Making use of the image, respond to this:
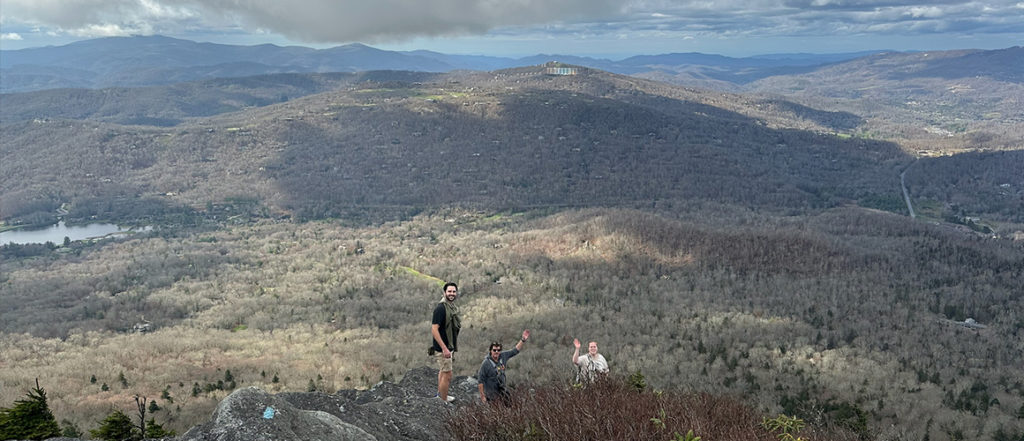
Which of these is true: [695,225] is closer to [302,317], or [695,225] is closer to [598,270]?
[598,270]

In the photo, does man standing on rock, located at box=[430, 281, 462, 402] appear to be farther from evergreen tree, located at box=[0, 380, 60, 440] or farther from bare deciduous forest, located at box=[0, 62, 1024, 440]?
evergreen tree, located at box=[0, 380, 60, 440]

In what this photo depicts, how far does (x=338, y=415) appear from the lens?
2122cm

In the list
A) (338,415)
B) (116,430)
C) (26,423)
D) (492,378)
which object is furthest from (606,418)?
(26,423)

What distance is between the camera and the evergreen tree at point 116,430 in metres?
24.6

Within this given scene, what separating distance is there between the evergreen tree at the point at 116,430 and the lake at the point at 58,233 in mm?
156402

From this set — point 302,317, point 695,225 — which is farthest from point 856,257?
point 302,317

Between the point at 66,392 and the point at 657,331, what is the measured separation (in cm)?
5698

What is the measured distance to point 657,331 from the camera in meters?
70.1

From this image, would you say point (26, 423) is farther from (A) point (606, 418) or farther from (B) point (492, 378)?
(A) point (606, 418)

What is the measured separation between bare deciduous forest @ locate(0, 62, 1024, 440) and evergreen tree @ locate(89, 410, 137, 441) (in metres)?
16.2

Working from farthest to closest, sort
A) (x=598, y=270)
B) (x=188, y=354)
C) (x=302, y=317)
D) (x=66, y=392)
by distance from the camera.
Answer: (x=598, y=270) → (x=302, y=317) → (x=188, y=354) → (x=66, y=392)

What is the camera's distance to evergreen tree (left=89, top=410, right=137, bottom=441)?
24562mm

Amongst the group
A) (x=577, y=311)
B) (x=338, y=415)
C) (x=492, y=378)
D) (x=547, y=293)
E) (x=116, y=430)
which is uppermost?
(x=492, y=378)

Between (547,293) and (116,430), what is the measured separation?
69.8 m
